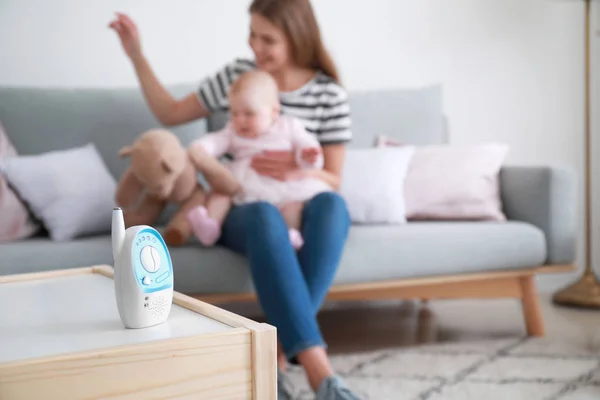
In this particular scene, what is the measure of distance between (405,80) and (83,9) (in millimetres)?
1271

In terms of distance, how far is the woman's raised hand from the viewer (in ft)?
7.59

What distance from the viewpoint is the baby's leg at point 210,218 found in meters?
2.11

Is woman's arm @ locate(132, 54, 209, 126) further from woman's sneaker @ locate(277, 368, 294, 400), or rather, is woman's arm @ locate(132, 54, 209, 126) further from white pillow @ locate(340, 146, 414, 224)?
woman's sneaker @ locate(277, 368, 294, 400)

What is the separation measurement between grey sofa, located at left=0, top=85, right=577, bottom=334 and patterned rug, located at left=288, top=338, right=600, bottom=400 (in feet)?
0.54

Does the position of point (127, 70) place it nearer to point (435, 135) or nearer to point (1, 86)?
point (1, 86)

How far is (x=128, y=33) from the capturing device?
233 cm

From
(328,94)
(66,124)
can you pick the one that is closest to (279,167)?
(328,94)

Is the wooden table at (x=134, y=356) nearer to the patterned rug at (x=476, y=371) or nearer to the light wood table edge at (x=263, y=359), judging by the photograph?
the light wood table edge at (x=263, y=359)

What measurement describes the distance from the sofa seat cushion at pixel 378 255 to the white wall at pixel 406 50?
3.02ft

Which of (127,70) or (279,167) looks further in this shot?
(127,70)

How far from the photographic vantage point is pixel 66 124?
98.7 inches

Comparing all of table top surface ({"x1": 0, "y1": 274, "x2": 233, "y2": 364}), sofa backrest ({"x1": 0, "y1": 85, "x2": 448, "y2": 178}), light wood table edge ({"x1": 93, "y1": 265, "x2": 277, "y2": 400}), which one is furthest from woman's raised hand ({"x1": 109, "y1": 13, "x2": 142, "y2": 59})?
light wood table edge ({"x1": 93, "y1": 265, "x2": 277, "y2": 400})

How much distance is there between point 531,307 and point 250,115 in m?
1.07

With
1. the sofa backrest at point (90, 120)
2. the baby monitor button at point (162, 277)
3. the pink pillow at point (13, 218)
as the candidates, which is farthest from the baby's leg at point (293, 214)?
the baby monitor button at point (162, 277)
